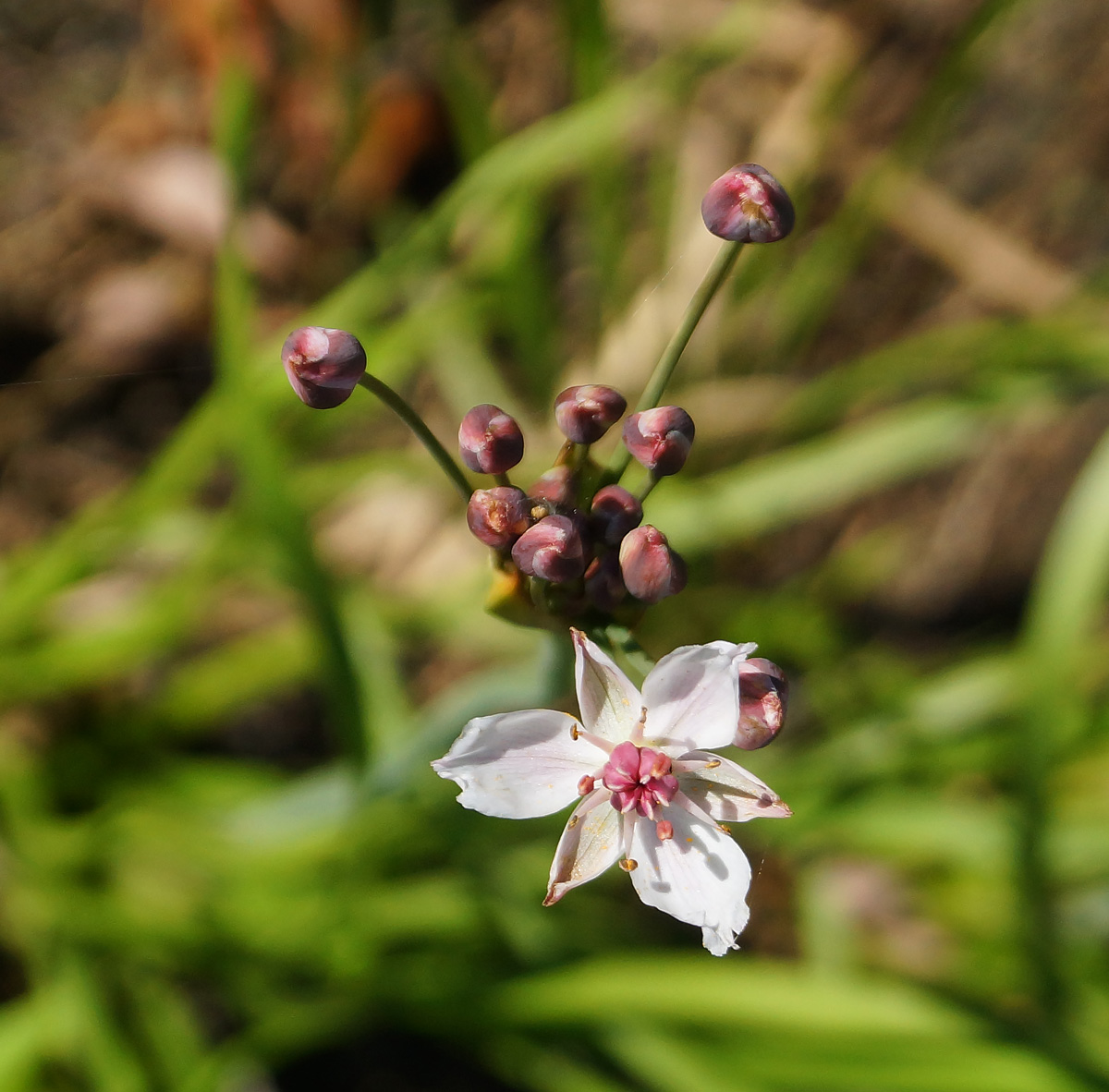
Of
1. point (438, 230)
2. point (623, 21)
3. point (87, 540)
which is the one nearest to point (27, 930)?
point (87, 540)

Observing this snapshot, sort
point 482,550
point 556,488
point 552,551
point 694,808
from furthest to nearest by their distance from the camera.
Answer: point 482,550 → point 694,808 → point 556,488 → point 552,551

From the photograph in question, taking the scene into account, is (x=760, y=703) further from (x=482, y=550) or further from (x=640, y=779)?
(x=482, y=550)

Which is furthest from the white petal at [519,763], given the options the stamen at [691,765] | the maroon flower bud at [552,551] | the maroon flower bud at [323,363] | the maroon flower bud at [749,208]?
the maroon flower bud at [749,208]

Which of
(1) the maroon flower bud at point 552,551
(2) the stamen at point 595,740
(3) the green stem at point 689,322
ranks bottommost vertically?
(2) the stamen at point 595,740

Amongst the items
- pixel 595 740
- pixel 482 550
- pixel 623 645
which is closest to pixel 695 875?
pixel 595 740

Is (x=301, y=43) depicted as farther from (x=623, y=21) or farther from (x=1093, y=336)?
(x=1093, y=336)

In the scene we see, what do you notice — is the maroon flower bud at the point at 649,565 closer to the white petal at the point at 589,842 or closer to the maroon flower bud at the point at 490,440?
the maroon flower bud at the point at 490,440
